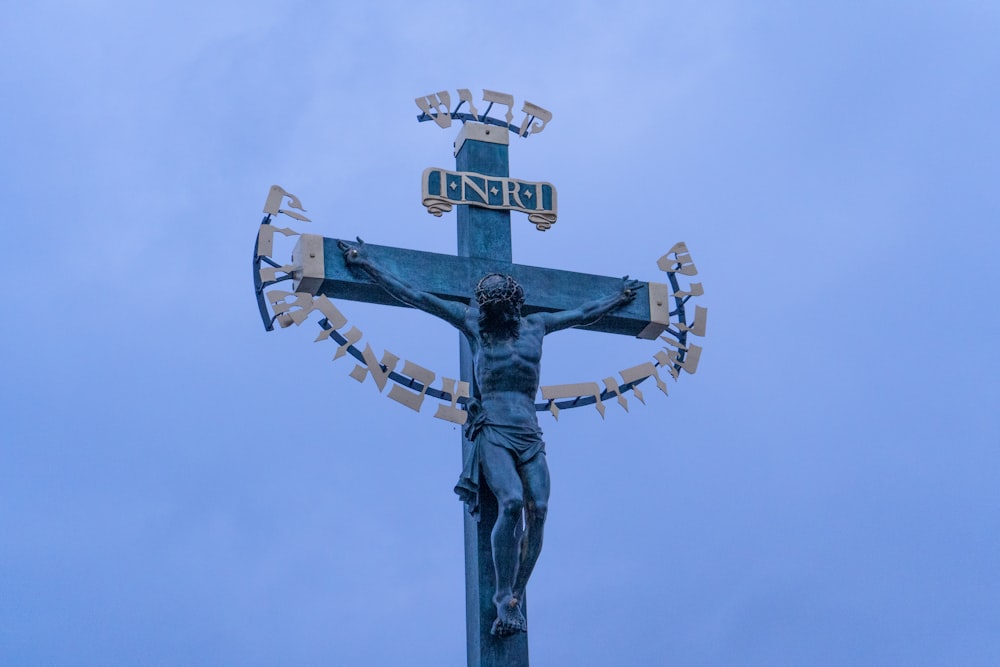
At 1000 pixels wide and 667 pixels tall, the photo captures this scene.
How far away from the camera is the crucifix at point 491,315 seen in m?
9.14

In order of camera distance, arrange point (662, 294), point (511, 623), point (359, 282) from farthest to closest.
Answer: point (662, 294) < point (359, 282) < point (511, 623)

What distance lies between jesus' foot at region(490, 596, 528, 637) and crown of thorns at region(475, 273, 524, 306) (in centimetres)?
145

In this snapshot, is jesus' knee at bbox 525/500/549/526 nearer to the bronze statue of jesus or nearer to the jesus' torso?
the bronze statue of jesus

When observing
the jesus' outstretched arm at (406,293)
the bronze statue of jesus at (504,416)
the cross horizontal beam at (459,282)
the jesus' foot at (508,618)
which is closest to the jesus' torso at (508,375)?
the bronze statue of jesus at (504,416)

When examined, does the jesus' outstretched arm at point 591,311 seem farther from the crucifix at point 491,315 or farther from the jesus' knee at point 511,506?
the jesus' knee at point 511,506

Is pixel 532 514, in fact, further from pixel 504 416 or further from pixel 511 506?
pixel 504 416

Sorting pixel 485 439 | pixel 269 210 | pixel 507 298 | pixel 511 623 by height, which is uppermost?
pixel 269 210

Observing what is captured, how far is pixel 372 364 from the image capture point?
9.63 meters

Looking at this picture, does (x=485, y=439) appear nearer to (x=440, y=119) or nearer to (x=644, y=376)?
(x=644, y=376)

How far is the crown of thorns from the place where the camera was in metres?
9.31

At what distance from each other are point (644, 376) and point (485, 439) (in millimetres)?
1365

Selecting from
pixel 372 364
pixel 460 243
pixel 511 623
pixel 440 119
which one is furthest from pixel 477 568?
pixel 440 119

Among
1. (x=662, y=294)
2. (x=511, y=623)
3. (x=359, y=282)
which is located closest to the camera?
(x=511, y=623)

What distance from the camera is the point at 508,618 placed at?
9.07m
